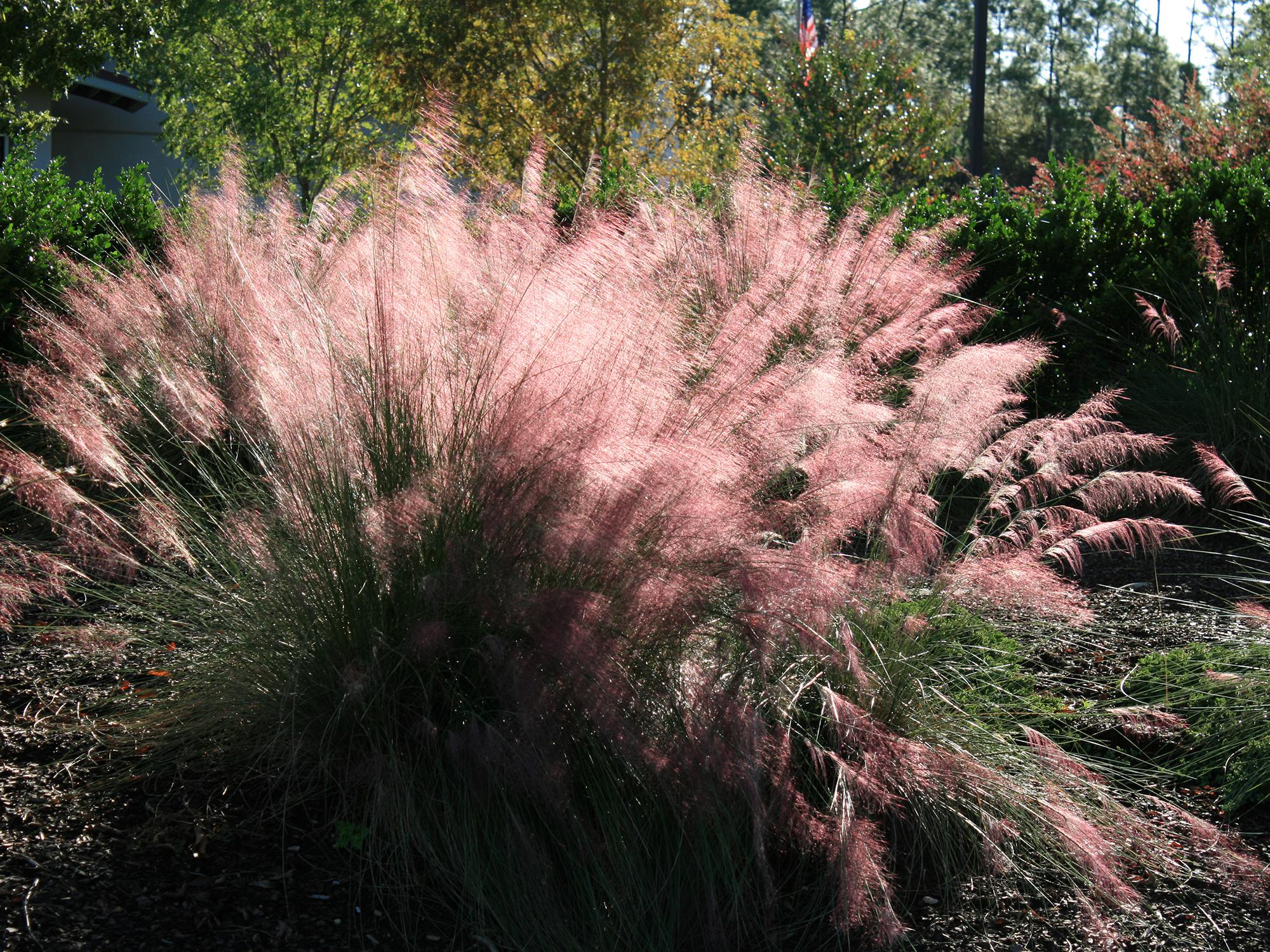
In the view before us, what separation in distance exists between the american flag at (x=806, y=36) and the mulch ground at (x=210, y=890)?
20.5 metres

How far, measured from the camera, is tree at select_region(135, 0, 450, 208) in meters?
18.3

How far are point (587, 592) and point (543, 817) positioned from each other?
595 mm

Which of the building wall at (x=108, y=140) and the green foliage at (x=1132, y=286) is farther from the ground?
the green foliage at (x=1132, y=286)

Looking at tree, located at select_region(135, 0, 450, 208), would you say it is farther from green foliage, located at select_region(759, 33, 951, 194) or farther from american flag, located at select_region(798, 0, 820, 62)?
american flag, located at select_region(798, 0, 820, 62)

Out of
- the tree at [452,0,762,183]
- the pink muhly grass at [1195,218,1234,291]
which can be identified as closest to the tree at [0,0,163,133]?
the tree at [452,0,762,183]

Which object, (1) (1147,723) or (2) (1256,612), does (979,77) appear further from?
(1) (1147,723)

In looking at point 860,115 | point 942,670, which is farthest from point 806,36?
point 942,670

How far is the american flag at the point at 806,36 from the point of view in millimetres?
21781

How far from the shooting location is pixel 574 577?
2771mm

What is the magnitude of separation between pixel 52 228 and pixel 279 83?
14235 millimetres

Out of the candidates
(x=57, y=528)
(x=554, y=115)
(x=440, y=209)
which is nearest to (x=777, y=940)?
(x=440, y=209)

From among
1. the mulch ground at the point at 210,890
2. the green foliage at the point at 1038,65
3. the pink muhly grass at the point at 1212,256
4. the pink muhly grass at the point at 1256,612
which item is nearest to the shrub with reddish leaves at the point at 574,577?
the mulch ground at the point at 210,890

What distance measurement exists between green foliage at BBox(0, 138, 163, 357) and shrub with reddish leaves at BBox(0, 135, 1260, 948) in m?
3.31

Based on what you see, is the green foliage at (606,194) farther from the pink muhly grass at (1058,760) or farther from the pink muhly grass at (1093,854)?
the pink muhly grass at (1093,854)
